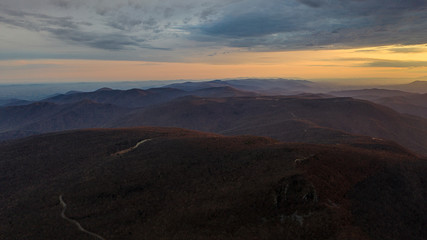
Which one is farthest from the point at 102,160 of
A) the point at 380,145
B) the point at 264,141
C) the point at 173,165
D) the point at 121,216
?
the point at 380,145

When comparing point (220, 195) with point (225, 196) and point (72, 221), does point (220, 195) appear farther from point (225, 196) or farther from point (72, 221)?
point (72, 221)

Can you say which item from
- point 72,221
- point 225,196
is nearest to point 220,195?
point 225,196

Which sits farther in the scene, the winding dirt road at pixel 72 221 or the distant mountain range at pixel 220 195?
the winding dirt road at pixel 72 221

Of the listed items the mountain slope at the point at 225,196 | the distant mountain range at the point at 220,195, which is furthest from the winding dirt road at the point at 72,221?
the mountain slope at the point at 225,196

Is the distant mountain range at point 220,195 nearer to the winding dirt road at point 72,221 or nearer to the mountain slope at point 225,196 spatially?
the mountain slope at point 225,196

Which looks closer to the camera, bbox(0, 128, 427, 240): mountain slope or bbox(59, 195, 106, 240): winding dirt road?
bbox(0, 128, 427, 240): mountain slope

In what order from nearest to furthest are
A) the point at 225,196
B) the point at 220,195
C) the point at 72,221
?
the point at 225,196, the point at 220,195, the point at 72,221

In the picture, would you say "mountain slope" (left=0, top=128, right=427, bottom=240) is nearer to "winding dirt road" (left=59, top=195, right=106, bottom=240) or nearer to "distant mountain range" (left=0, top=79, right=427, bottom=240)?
"distant mountain range" (left=0, top=79, right=427, bottom=240)

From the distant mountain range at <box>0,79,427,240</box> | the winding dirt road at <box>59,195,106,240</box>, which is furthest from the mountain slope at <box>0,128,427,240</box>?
the winding dirt road at <box>59,195,106,240</box>
